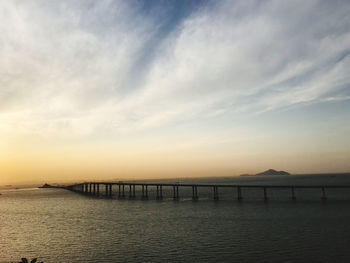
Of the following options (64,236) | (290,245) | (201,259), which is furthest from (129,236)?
(290,245)

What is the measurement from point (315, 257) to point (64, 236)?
27843 millimetres

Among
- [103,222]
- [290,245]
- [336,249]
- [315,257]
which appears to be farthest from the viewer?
[103,222]

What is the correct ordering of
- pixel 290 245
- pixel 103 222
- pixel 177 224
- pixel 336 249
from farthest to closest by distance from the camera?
1. pixel 103 222
2. pixel 177 224
3. pixel 290 245
4. pixel 336 249

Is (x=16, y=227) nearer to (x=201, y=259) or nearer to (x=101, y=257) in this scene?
(x=101, y=257)

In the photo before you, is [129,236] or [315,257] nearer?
[315,257]

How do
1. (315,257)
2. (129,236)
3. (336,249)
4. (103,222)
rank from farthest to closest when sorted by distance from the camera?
1. (103,222)
2. (129,236)
3. (336,249)
4. (315,257)

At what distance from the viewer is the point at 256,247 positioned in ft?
83.5

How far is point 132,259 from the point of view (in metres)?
22.6

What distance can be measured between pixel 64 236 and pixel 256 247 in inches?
903

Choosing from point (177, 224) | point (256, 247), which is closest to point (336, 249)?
point (256, 247)

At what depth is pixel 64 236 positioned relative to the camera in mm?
32594

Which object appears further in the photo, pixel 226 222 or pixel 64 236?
pixel 226 222

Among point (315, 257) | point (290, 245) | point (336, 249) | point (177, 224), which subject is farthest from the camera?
point (177, 224)

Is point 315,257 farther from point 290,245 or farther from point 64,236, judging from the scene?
point 64,236
